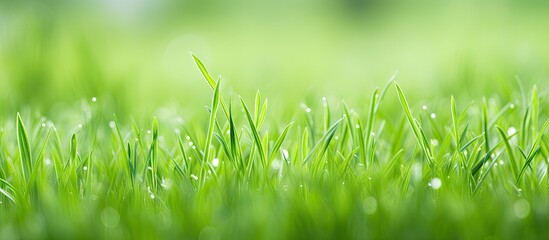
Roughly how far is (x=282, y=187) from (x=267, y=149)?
11cm

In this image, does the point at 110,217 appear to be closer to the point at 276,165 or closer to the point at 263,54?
the point at 276,165

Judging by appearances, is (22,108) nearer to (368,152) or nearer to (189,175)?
(189,175)

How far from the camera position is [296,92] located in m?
2.47

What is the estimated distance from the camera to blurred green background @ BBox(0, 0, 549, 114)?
225cm

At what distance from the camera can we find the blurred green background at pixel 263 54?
2.25m

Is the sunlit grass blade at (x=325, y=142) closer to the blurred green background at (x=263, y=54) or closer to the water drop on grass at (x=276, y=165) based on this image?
the water drop on grass at (x=276, y=165)

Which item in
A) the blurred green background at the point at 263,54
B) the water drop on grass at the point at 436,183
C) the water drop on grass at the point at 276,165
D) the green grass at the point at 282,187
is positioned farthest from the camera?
the blurred green background at the point at 263,54

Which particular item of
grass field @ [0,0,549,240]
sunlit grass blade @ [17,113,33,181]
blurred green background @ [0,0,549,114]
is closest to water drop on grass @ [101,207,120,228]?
grass field @ [0,0,549,240]

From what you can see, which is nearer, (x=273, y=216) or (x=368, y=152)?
(x=273, y=216)

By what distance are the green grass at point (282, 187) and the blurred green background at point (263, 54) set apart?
59 centimetres

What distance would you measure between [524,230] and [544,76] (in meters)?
1.34

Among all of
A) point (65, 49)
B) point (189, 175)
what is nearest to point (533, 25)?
point (65, 49)

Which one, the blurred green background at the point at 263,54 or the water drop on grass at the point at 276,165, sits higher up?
the blurred green background at the point at 263,54

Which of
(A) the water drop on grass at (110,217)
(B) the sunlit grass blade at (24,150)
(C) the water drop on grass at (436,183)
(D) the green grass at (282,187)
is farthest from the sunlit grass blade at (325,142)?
(B) the sunlit grass blade at (24,150)
